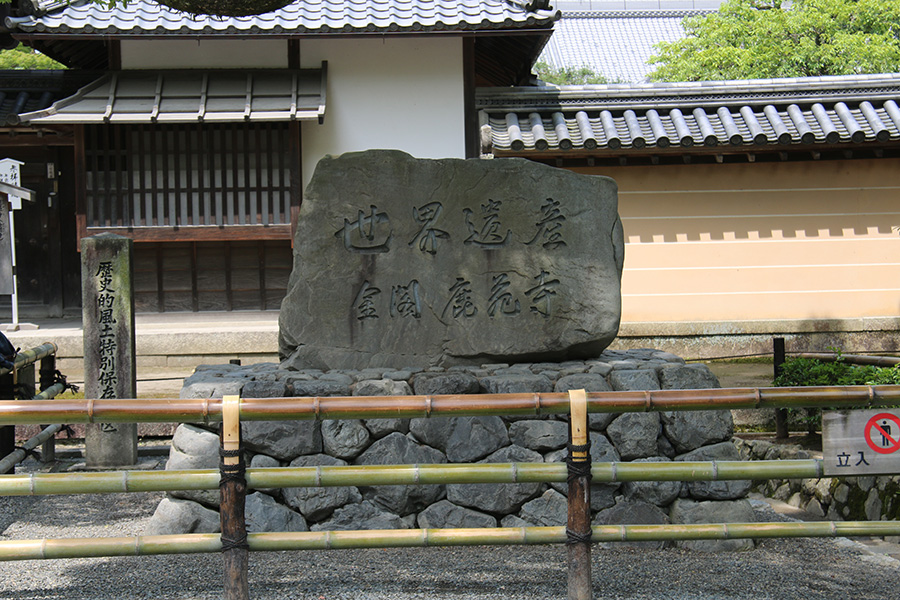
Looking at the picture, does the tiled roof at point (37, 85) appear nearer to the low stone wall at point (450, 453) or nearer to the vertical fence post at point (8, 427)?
the vertical fence post at point (8, 427)

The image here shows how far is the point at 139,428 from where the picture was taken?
7.94 meters

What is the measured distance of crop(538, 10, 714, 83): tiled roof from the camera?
32719 mm

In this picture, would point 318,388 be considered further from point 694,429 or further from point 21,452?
point 21,452

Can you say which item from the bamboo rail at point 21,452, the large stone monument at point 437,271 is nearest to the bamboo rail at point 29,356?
the bamboo rail at point 21,452

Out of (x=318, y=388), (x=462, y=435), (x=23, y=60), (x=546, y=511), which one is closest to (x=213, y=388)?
(x=318, y=388)

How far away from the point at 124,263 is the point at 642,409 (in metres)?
4.65

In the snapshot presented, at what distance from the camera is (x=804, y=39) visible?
51.7 feet

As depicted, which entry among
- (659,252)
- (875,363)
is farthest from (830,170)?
(875,363)

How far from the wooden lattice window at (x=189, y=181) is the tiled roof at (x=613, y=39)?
23.3 metres

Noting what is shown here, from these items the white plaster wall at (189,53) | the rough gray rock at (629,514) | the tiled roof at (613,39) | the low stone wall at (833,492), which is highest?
the tiled roof at (613,39)

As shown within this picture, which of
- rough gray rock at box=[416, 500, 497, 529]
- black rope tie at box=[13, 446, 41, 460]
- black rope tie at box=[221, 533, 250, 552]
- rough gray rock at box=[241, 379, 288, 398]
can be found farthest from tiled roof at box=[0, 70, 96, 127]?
black rope tie at box=[221, 533, 250, 552]

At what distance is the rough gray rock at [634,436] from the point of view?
5090mm

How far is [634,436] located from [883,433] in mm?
1642

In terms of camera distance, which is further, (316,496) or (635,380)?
(635,380)
